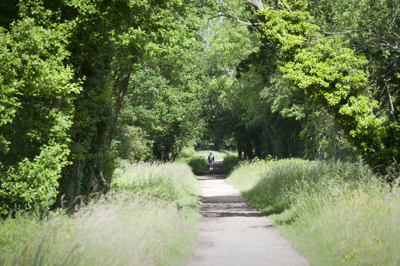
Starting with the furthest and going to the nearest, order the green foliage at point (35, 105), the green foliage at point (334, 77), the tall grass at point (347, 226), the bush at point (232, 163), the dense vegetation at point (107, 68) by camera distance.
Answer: the bush at point (232, 163) < the green foliage at point (334, 77) < the dense vegetation at point (107, 68) < the green foliage at point (35, 105) < the tall grass at point (347, 226)

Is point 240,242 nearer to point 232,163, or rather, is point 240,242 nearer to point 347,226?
point 347,226

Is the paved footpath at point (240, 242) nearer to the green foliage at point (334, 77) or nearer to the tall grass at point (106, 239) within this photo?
the tall grass at point (106, 239)

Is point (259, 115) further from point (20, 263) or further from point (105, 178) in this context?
point (20, 263)

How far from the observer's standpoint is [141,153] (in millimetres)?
27609

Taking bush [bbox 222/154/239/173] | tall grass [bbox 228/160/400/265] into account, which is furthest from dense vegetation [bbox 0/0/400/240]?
bush [bbox 222/154/239/173]

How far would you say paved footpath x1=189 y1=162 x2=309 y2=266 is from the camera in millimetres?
7398

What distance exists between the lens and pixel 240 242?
9.06 metres

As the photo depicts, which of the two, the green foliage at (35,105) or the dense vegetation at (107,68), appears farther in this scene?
the dense vegetation at (107,68)

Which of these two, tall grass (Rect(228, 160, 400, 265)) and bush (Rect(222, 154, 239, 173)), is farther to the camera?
bush (Rect(222, 154, 239, 173))

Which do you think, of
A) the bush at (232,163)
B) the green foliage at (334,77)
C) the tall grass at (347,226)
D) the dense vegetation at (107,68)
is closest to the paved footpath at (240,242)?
the tall grass at (347,226)

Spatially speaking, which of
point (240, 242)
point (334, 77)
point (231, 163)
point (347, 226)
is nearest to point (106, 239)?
point (240, 242)

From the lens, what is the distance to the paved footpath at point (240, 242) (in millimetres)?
7398

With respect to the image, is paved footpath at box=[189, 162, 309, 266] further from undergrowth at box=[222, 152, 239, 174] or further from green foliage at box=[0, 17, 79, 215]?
undergrowth at box=[222, 152, 239, 174]

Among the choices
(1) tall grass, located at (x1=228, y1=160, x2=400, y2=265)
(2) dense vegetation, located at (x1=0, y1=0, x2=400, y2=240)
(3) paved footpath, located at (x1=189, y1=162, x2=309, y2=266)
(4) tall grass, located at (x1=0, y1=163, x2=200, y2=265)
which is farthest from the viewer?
(2) dense vegetation, located at (x1=0, y1=0, x2=400, y2=240)
